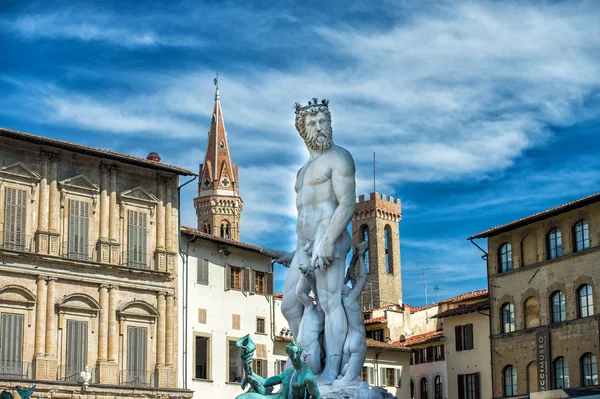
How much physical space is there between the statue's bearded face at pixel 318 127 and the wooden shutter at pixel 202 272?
3824cm

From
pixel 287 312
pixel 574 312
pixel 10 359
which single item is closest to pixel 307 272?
pixel 287 312

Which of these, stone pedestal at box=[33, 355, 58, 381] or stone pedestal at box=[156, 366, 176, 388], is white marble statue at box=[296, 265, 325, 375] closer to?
stone pedestal at box=[33, 355, 58, 381]

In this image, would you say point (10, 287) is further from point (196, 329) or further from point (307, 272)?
point (307, 272)

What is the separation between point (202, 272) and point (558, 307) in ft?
57.9

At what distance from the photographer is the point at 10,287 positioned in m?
45.4

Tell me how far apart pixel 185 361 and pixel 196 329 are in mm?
1646

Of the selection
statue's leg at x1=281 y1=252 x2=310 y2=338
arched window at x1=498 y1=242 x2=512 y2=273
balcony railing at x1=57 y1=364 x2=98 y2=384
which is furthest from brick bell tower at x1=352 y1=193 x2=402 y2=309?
statue's leg at x1=281 y1=252 x2=310 y2=338

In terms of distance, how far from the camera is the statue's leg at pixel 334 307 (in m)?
14.1

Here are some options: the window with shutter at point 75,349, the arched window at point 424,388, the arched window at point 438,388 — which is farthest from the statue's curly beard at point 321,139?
the arched window at point 424,388

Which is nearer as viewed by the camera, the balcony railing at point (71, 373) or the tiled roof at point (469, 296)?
the balcony railing at point (71, 373)

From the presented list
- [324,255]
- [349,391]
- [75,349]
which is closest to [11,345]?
[75,349]

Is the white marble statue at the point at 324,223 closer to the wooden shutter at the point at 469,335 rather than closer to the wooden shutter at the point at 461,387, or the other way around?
the wooden shutter at the point at 469,335

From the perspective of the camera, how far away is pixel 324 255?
1414cm

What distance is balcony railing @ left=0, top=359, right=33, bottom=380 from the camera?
4403 cm
